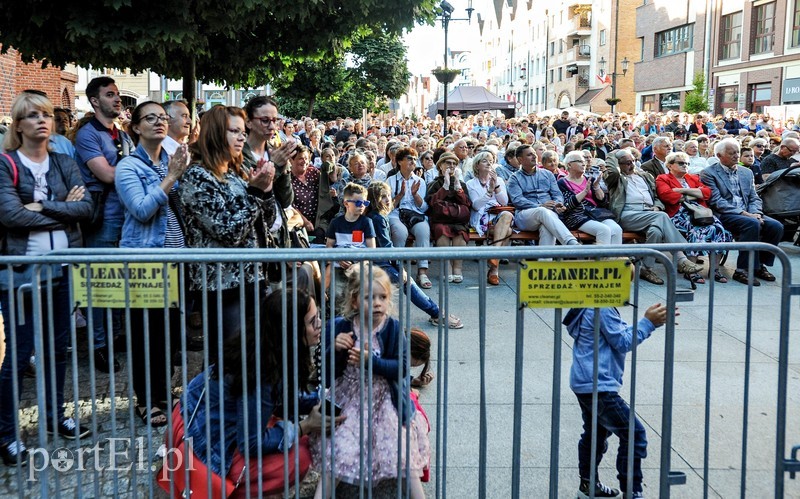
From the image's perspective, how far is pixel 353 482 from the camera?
12.0ft

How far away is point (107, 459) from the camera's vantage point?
412 centimetres

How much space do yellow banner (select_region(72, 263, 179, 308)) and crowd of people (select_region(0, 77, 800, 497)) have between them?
3.8 inches

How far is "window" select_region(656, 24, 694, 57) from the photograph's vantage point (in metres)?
49.7

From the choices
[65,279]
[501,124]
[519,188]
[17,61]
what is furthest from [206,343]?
[501,124]

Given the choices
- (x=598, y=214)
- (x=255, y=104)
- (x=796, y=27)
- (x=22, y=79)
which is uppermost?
(x=796, y=27)

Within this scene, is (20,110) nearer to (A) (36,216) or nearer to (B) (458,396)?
(A) (36,216)

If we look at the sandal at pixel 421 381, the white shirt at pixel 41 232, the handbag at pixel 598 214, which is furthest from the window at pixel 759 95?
the white shirt at pixel 41 232

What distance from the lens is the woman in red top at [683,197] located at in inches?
397

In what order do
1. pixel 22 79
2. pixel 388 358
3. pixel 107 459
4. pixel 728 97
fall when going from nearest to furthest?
pixel 388 358 → pixel 107 459 → pixel 22 79 → pixel 728 97

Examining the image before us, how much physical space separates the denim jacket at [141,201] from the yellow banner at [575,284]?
2.53 m

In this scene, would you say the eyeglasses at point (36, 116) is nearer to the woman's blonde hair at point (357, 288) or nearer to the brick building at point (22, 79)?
the woman's blonde hair at point (357, 288)

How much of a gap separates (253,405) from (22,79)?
1803 centimetres

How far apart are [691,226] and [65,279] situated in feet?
27.4

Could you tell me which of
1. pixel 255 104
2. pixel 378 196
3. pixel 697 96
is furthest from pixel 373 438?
pixel 697 96
